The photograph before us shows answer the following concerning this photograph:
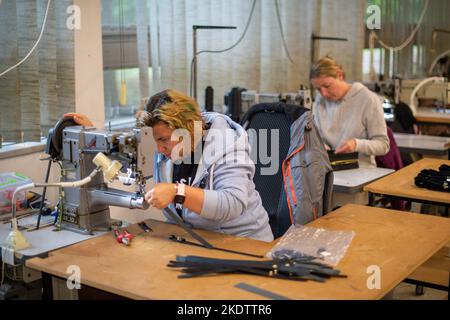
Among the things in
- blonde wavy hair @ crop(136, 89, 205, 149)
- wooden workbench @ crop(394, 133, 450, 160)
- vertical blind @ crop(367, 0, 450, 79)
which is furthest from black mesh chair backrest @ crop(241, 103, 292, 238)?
vertical blind @ crop(367, 0, 450, 79)

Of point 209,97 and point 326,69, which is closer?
point 326,69

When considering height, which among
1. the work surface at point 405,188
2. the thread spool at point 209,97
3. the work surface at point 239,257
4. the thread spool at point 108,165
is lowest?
the work surface at point 239,257

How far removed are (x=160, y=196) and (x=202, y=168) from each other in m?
0.27

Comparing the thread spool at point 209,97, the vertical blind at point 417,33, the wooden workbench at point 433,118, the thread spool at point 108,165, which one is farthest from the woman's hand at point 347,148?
the vertical blind at point 417,33

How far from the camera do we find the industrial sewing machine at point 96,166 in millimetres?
1935

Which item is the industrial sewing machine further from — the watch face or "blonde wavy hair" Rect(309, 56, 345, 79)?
"blonde wavy hair" Rect(309, 56, 345, 79)

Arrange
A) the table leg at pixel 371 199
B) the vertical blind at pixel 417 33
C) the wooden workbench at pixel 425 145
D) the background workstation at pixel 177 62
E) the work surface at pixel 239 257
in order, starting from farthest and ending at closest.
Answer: the vertical blind at pixel 417 33
the wooden workbench at pixel 425 145
the table leg at pixel 371 199
the background workstation at pixel 177 62
the work surface at pixel 239 257

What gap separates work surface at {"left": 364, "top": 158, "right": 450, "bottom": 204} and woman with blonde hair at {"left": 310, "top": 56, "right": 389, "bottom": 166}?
1.13ft

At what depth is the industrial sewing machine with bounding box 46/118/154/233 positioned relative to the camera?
193cm

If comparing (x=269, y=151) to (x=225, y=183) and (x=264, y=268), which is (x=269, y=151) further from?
(x=264, y=268)

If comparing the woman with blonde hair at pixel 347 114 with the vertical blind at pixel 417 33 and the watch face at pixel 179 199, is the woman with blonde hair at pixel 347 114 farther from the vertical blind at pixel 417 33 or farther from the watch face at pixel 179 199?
the vertical blind at pixel 417 33

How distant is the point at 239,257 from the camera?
1835 millimetres

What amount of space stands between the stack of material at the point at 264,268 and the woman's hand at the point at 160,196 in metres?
0.19

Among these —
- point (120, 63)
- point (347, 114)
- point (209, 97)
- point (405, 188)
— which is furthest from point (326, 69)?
point (120, 63)
